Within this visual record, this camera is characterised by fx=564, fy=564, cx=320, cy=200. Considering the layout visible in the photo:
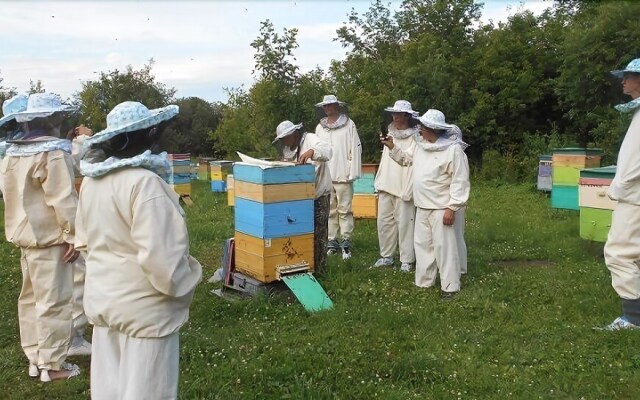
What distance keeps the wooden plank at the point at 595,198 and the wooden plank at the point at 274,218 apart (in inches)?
127

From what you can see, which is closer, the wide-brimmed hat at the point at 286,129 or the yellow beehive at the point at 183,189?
the wide-brimmed hat at the point at 286,129

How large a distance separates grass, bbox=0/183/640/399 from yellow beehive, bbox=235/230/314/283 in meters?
0.28

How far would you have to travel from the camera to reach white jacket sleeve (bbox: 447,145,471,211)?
203 inches

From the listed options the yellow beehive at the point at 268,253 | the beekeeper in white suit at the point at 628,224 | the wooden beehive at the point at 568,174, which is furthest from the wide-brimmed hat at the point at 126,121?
the wooden beehive at the point at 568,174

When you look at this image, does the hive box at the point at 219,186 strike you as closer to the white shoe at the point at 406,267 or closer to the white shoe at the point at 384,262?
the white shoe at the point at 384,262

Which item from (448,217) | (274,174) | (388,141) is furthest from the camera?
Result: (388,141)

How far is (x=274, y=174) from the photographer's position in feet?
16.3

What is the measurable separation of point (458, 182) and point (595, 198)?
2.07 m

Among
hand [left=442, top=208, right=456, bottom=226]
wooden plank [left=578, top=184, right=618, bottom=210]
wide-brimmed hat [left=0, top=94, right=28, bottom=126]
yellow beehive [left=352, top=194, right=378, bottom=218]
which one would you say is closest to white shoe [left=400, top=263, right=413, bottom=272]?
hand [left=442, top=208, right=456, bottom=226]

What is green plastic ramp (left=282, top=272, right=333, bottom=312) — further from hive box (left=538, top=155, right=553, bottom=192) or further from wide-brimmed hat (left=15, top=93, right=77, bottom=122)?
hive box (left=538, top=155, right=553, bottom=192)

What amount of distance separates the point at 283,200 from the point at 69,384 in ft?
7.37

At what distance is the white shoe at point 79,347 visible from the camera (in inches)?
169

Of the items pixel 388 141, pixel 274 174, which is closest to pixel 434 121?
pixel 388 141

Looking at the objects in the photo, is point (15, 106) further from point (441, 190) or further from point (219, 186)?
point (219, 186)
